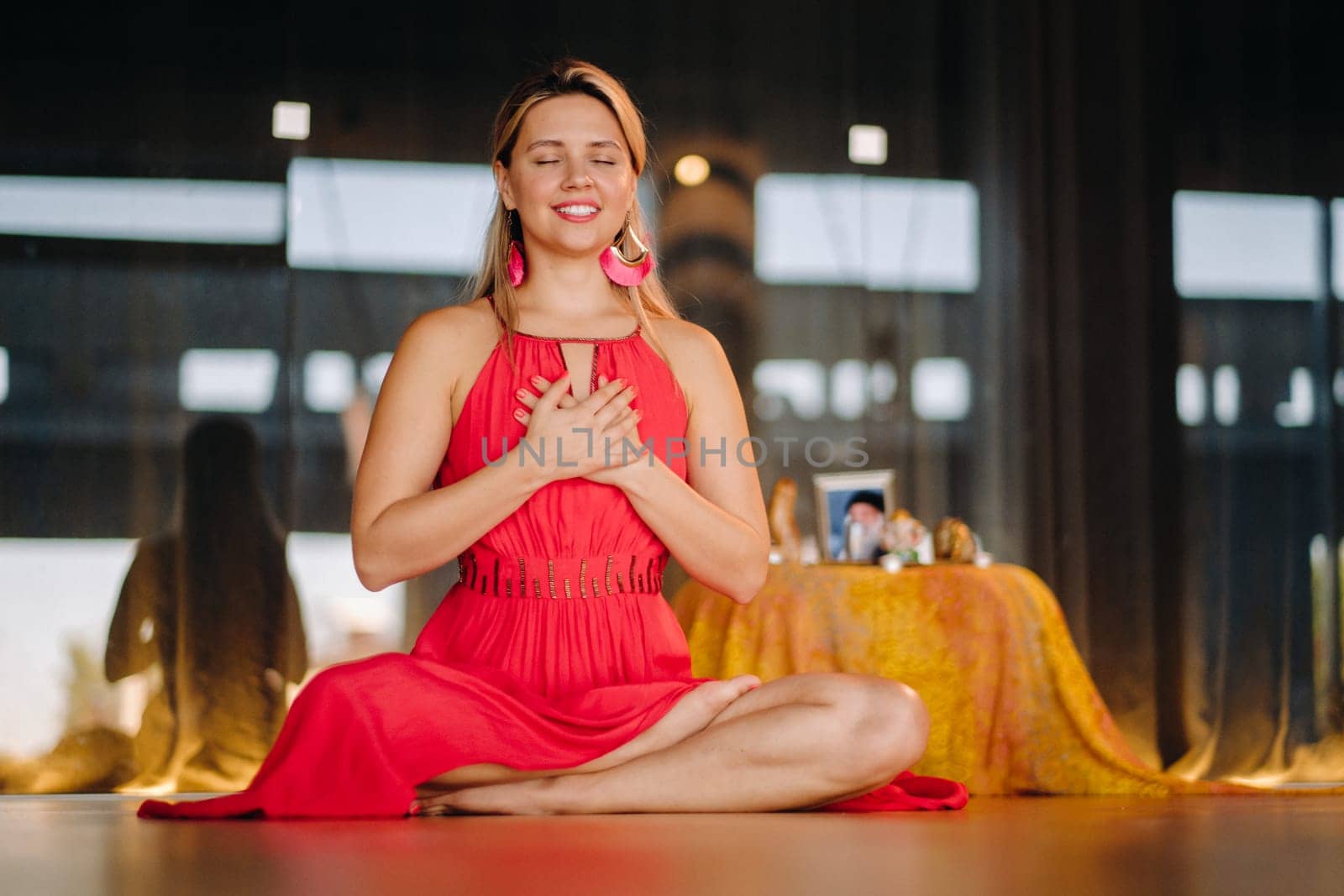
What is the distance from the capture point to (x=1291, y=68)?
3992 mm

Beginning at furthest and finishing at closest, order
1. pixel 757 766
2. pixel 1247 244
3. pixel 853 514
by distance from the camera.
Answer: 1. pixel 1247 244
2. pixel 853 514
3. pixel 757 766

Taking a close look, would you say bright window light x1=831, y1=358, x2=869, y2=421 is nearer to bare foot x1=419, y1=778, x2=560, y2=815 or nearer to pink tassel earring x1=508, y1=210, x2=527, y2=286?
pink tassel earring x1=508, y1=210, x2=527, y2=286

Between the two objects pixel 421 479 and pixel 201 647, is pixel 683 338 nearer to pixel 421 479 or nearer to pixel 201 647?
pixel 421 479

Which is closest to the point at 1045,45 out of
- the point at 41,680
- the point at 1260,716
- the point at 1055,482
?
the point at 1055,482

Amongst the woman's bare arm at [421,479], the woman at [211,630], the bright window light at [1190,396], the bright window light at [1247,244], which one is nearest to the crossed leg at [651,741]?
the woman's bare arm at [421,479]

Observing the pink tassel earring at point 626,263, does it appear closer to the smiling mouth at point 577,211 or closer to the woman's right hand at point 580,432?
the smiling mouth at point 577,211

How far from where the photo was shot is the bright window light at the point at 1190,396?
153 inches

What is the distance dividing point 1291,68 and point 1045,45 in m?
0.72

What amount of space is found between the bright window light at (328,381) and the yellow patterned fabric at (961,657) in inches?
50.2

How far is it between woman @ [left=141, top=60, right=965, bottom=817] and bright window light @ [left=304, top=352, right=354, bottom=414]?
1500 millimetres

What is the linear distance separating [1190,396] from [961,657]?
1509 millimetres

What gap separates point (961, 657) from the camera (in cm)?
281

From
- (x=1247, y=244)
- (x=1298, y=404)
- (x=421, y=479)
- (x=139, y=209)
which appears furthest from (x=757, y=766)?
(x=1247, y=244)

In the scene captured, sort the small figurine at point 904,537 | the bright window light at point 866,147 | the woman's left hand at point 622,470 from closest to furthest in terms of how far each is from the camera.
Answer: the woman's left hand at point 622,470, the small figurine at point 904,537, the bright window light at point 866,147
